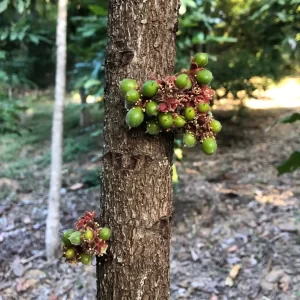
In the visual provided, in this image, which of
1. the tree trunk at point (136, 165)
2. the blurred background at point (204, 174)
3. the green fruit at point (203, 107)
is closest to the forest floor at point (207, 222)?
the blurred background at point (204, 174)

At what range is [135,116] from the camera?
1550 mm

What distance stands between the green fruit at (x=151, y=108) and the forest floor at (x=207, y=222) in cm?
274

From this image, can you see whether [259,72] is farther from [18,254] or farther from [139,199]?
[139,199]

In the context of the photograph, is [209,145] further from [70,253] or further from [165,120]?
[70,253]

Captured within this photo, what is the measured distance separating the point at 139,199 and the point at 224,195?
4210 mm

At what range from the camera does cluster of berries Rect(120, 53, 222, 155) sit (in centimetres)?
156

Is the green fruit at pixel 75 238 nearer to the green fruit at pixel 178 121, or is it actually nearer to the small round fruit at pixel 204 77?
the green fruit at pixel 178 121

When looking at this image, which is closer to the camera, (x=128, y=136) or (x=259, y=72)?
(x=128, y=136)

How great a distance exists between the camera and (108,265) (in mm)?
1738

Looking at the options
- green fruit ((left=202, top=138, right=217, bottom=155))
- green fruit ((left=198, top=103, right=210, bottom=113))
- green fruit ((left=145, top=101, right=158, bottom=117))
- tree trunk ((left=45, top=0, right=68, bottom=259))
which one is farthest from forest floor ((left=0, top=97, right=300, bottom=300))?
green fruit ((left=145, top=101, right=158, bottom=117))

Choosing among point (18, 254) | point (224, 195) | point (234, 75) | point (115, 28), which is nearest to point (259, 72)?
point (234, 75)

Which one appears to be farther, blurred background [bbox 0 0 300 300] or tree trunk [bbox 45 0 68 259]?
tree trunk [bbox 45 0 68 259]

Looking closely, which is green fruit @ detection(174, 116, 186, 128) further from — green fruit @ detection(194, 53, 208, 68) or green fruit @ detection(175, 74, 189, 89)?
green fruit @ detection(194, 53, 208, 68)

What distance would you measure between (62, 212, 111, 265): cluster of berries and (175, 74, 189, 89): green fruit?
62 cm
